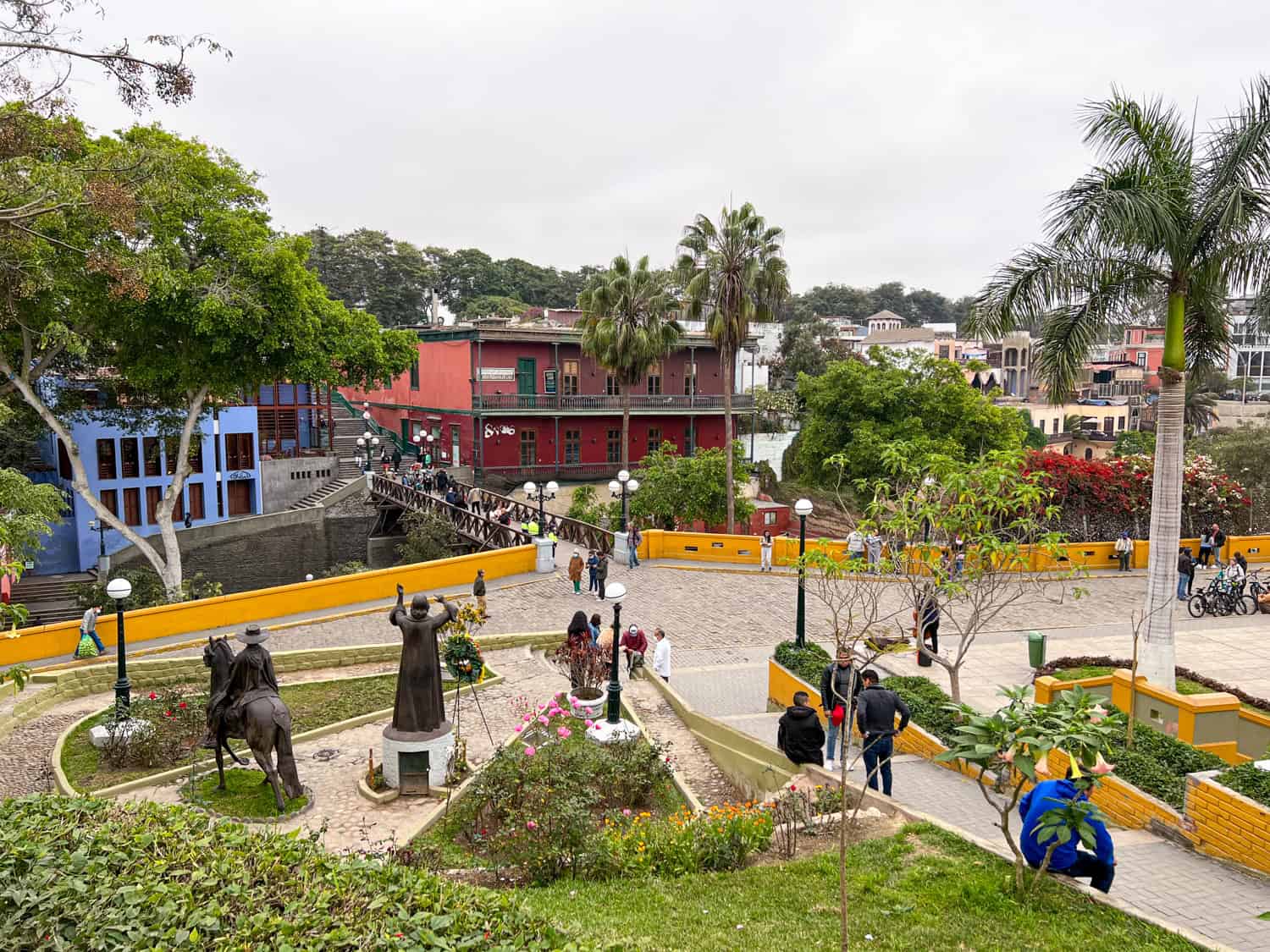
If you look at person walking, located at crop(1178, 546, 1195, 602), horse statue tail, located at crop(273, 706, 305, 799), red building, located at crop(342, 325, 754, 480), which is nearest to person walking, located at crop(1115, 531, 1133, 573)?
person walking, located at crop(1178, 546, 1195, 602)

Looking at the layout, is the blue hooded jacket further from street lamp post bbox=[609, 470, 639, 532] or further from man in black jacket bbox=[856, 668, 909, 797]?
street lamp post bbox=[609, 470, 639, 532]

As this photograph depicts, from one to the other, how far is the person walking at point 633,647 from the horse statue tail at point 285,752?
21.1 feet

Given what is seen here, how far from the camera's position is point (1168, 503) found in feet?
41.7

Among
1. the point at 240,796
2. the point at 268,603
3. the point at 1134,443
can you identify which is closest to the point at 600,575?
the point at 268,603

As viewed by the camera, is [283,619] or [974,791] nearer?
[974,791]

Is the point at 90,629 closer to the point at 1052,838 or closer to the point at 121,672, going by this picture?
the point at 121,672

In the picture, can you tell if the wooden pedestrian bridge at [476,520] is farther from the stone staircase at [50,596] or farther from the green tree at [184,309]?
the stone staircase at [50,596]

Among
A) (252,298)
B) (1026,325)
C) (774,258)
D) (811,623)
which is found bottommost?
(811,623)

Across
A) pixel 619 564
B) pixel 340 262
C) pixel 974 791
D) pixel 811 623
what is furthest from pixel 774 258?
pixel 340 262

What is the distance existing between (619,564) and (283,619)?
9248mm

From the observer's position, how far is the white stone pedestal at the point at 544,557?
24.2 metres

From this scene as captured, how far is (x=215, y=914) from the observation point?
4996 mm

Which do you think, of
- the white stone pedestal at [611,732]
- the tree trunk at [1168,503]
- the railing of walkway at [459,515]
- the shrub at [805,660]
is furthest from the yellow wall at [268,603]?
the tree trunk at [1168,503]

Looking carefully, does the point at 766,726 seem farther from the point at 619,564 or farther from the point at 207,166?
the point at 207,166
